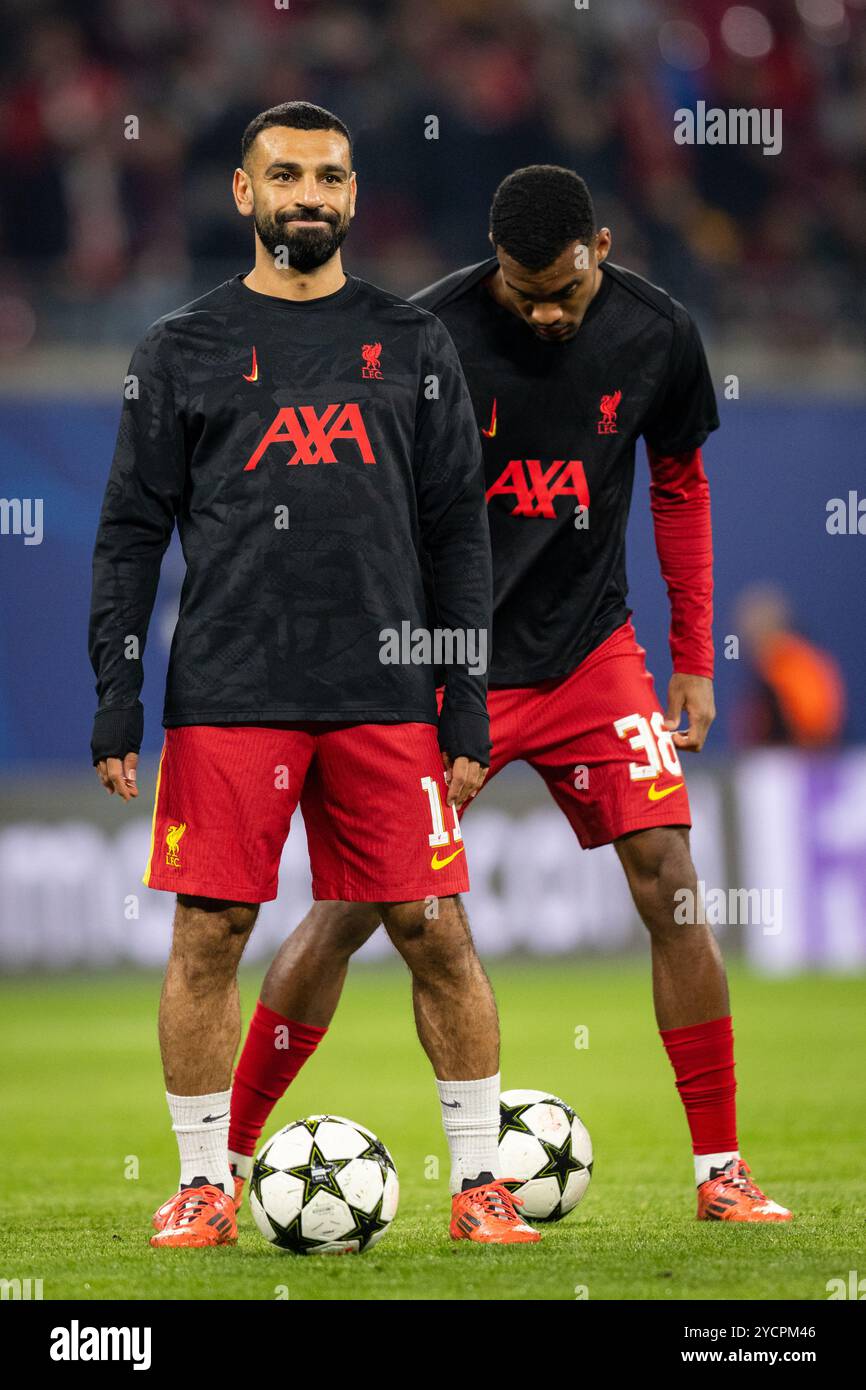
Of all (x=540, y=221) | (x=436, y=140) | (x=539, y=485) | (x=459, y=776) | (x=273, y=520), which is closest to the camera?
(x=273, y=520)

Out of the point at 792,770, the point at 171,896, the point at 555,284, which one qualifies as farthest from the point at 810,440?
the point at 555,284

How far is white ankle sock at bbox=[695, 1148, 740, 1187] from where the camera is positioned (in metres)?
4.80

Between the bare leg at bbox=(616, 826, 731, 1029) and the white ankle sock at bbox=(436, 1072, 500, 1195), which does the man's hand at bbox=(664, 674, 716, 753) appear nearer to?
the bare leg at bbox=(616, 826, 731, 1029)

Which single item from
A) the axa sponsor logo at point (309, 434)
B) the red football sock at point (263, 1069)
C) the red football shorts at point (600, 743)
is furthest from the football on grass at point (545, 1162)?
the axa sponsor logo at point (309, 434)

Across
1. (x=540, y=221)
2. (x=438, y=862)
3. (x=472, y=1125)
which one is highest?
(x=540, y=221)

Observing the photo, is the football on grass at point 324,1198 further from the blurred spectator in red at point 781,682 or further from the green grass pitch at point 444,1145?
the blurred spectator in red at point 781,682

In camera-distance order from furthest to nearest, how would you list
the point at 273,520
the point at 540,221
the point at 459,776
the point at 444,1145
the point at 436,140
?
the point at 436,140, the point at 444,1145, the point at 540,221, the point at 459,776, the point at 273,520

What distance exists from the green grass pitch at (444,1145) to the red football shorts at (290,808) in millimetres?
761

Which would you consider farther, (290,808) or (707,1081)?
(707,1081)

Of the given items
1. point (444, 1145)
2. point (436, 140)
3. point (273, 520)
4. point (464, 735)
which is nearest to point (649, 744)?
point (464, 735)

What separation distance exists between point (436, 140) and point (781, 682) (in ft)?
14.4

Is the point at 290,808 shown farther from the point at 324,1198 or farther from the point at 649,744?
the point at 649,744

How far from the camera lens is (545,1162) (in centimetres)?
479

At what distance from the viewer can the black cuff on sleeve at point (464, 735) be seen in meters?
4.32
